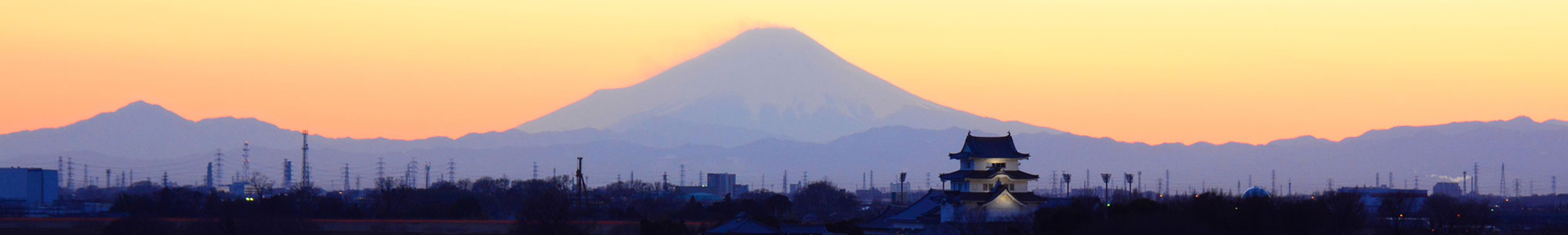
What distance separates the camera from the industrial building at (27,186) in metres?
124

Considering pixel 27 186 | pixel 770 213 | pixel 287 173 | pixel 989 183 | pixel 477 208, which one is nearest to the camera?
pixel 989 183

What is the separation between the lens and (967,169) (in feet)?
219

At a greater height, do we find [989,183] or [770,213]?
[989,183]

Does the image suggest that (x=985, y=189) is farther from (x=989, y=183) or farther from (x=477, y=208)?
(x=477, y=208)

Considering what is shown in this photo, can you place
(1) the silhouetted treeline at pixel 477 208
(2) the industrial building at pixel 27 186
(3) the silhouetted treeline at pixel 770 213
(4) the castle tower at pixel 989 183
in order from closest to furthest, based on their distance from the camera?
(3) the silhouetted treeline at pixel 770 213, (4) the castle tower at pixel 989 183, (1) the silhouetted treeline at pixel 477 208, (2) the industrial building at pixel 27 186

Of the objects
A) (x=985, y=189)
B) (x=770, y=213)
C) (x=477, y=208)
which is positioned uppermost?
(x=985, y=189)

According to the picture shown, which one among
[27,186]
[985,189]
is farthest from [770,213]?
[27,186]

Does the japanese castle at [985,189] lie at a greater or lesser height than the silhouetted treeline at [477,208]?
greater

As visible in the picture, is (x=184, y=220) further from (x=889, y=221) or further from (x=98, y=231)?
(x=889, y=221)

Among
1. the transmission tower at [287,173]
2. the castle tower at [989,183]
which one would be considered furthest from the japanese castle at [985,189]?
the transmission tower at [287,173]

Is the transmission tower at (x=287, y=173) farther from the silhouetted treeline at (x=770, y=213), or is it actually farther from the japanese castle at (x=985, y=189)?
the japanese castle at (x=985, y=189)

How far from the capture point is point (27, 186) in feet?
417

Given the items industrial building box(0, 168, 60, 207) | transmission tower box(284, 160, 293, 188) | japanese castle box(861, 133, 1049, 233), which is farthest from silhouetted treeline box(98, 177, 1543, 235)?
transmission tower box(284, 160, 293, 188)

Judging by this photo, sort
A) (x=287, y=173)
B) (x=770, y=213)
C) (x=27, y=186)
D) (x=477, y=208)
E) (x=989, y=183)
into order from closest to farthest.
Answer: (x=989, y=183) → (x=477, y=208) → (x=770, y=213) → (x=27, y=186) → (x=287, y=173)
